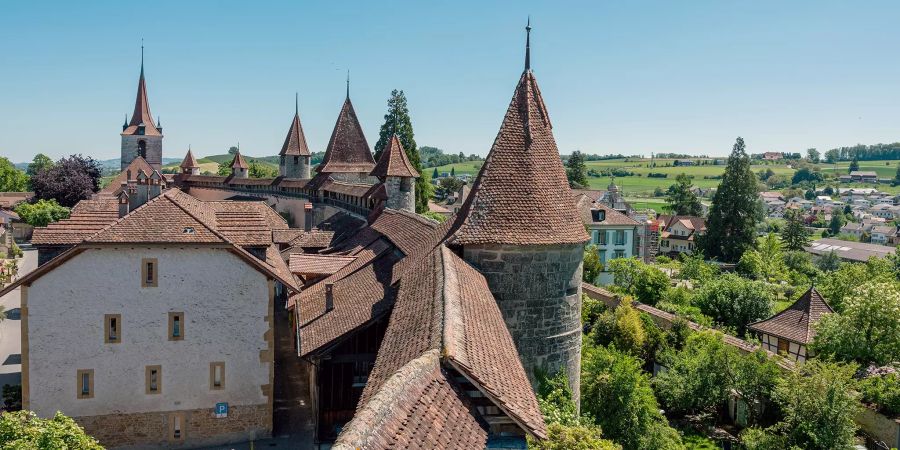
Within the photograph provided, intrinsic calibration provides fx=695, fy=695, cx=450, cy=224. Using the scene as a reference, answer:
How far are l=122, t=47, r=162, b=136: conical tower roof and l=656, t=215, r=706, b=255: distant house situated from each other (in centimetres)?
6289

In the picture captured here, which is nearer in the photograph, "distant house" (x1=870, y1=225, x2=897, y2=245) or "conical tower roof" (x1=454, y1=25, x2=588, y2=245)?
"conical tower roof" (x1=454, y1=25, x2=588, y2=245)

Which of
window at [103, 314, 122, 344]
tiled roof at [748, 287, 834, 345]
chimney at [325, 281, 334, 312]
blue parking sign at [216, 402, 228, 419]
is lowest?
blue parking sign at [216, 402, 228, 419]

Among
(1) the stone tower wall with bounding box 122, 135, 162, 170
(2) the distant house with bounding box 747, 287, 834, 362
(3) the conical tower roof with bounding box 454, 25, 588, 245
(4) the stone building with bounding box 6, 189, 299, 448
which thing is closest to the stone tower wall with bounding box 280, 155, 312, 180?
(1) the stone tower wall with bounding box 122, 135, 162, 170

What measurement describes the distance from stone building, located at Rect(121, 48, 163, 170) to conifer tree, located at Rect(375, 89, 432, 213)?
102 feet

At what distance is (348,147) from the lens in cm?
4872

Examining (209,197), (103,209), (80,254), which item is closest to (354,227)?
(103,209)

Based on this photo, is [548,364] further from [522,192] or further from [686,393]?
[686,393]

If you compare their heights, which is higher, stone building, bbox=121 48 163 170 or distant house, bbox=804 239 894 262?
stone building, bbox=121 48 163 170

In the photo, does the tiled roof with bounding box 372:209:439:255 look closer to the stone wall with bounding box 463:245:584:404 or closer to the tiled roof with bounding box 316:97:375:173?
the stone wall with bounding box 463:245:584:404

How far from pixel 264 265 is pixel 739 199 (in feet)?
184

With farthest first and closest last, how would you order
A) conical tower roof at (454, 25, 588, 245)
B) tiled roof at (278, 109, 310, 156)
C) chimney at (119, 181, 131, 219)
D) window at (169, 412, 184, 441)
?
tiled roof at (278, 109, 310, 156), chimney at (119, 181, 131, 219), window at (169, 412, 184, 441), conical tower roof at (454, 25, 588, 245)

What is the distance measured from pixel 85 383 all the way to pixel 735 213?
Answer: 196 ft

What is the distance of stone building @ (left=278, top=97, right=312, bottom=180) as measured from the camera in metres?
55.4

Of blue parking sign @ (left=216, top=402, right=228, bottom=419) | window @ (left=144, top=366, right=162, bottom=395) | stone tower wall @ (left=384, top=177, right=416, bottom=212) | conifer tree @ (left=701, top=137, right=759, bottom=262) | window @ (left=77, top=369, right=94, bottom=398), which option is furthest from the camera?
conifer tree @ (left=701, top=137, right=759, bottom=262)
